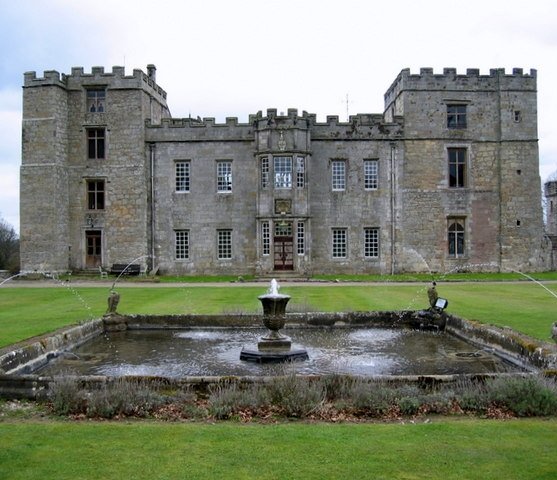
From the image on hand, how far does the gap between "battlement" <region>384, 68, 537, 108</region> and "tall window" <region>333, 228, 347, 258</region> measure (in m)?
9.69

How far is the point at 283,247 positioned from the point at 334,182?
17.5 feet

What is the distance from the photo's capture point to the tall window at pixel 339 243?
38844 millimetres

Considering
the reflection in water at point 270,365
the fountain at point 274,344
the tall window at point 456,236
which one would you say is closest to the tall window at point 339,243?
the tall window at point 456,236

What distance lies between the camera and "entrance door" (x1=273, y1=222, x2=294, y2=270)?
37.7 meters

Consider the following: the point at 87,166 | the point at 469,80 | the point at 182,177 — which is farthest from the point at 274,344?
the point at 469,80

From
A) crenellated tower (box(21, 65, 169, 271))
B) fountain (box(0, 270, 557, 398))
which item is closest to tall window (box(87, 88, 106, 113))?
crenellated tower (box(21, 65, 169, 271))

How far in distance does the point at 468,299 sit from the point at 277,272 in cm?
1651

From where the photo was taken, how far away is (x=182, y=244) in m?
39.2

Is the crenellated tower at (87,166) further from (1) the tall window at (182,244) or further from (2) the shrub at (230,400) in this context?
(2) the shrub at (230,400)

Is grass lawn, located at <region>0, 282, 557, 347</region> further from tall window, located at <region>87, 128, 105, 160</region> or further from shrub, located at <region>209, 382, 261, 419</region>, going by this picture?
tall window, located at <region>87, 128, 105, 160</region>

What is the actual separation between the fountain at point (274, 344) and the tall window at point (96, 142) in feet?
92.3

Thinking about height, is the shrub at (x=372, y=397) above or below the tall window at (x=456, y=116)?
below

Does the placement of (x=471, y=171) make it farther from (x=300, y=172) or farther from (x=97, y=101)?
(x=97, y=101)

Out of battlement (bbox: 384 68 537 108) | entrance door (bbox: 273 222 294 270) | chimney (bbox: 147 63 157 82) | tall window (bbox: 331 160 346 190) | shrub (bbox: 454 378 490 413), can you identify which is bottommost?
shrub (bbox: 454 378 490 413)
